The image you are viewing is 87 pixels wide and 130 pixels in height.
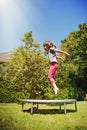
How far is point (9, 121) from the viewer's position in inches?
267

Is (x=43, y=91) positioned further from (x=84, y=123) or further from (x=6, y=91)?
(x=84, y=123)

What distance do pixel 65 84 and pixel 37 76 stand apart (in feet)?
8.17

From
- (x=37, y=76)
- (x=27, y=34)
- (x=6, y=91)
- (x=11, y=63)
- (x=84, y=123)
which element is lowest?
(x=84, y=123)

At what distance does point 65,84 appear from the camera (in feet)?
54.2

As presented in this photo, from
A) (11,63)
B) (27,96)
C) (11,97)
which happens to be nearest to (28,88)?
(27,96)

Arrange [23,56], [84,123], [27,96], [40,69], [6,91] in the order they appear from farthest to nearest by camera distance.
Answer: [23,56] < [40,69] < [27,96] < [6,91] < [84,123]

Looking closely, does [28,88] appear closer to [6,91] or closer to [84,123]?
[6,91]

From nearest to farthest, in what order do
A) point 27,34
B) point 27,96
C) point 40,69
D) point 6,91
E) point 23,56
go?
1. point 6,91
2. point 27,96
3. point 40,69
4. point 23,56
5. point 27,34

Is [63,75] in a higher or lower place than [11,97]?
higher

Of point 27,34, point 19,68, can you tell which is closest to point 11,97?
point 19,68

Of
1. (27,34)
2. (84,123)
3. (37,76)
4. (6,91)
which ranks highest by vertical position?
(27,34)

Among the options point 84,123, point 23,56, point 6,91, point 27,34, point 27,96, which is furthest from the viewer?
point 27,34

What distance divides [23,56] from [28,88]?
10.1 feet

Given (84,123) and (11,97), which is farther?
(11,97)
